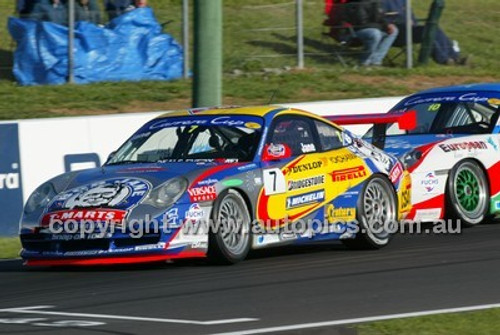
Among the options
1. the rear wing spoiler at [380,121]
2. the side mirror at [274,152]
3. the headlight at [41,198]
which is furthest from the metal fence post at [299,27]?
the headlight at [41,198]

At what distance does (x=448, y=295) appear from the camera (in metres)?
8.35

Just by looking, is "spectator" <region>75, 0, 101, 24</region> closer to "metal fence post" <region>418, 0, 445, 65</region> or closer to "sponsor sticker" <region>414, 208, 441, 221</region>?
"metal fence post" <region>418, 0, 445, 65</region>

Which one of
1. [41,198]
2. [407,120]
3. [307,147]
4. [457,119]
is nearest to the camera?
[41,198]

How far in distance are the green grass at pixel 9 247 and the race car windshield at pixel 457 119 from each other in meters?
4.10

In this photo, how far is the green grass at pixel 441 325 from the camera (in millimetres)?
6977

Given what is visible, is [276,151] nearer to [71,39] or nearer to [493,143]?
[493,143]

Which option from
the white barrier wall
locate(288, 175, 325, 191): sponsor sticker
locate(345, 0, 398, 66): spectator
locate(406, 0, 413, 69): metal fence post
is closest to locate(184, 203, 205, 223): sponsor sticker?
locate(288, 175, 325, 191): sponsor sticker

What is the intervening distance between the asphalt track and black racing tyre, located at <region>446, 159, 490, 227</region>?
1.62m

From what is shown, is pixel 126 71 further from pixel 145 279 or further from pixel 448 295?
pixel 448 295

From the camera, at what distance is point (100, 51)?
19.6m

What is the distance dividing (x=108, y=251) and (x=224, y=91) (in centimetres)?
1151

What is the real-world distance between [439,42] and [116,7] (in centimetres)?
634

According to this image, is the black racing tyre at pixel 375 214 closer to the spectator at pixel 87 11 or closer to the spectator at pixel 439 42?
the spectator at pixel 87 11

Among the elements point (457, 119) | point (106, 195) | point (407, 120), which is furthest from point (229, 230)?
point (457, 119)
